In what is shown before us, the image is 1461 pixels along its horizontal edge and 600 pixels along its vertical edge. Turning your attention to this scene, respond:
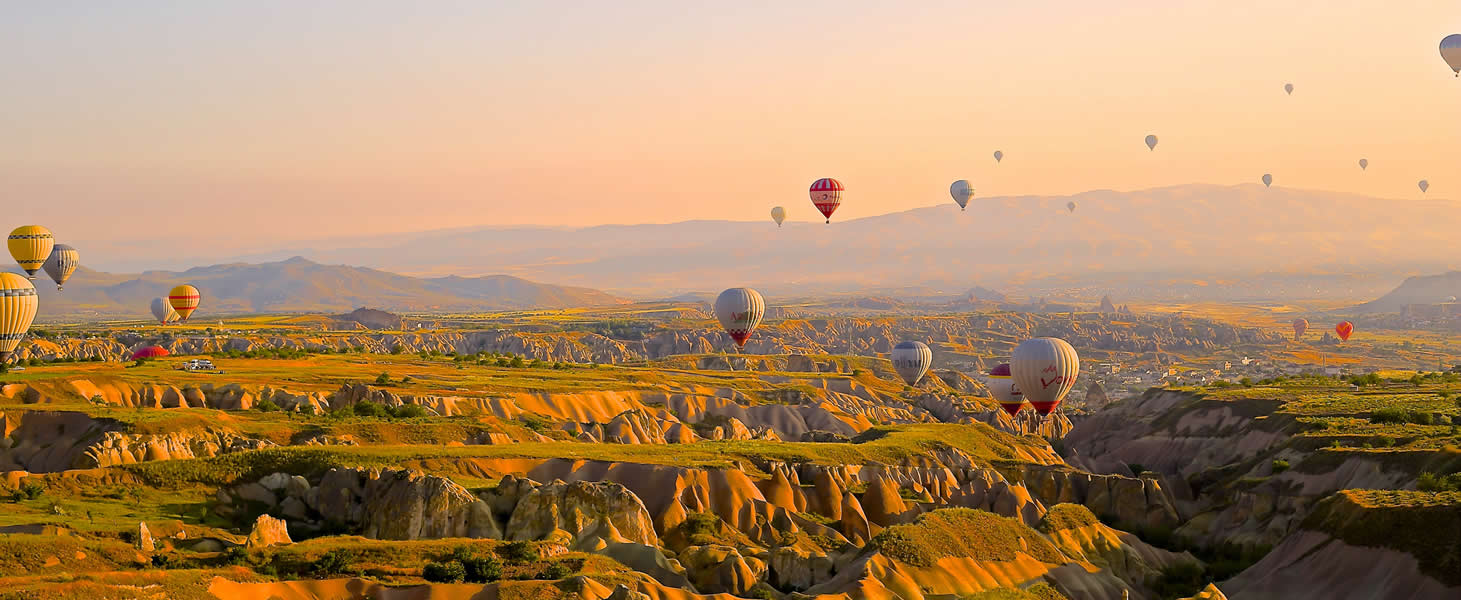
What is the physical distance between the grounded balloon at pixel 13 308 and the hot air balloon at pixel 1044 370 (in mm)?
73046

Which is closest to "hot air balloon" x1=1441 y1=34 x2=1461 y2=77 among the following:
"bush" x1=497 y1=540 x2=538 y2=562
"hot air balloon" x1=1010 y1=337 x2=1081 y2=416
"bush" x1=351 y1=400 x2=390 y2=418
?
"hot air balloon" x1=1010 y1=337 x2=1081 y2=416

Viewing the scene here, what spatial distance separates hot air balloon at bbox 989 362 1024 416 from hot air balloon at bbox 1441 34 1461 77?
1859 inches

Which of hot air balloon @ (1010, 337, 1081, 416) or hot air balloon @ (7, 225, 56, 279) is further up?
hot air balloon @ (7, 225, 56, 279)

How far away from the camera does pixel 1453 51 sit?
5236 inches

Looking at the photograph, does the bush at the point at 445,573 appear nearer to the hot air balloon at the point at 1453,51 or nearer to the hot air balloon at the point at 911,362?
the hot air balloon at the point at 1453,51

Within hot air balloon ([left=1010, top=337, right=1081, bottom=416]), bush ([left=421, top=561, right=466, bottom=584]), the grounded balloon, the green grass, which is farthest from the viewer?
hot air balloon ([left=1010, top=337, right=1081, bottom=416])

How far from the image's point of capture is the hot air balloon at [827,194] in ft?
563

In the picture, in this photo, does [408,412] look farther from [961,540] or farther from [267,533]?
[961,540]

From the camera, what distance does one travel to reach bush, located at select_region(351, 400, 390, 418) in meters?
102

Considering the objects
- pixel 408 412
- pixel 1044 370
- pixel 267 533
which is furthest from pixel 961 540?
pixel 1044 370

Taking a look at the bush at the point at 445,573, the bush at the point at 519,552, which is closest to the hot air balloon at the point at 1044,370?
the bush at the point at 519,552

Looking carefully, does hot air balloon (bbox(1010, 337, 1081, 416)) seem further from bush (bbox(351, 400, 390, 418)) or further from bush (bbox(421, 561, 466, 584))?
bush (bbox(421, 561, 466, 584))

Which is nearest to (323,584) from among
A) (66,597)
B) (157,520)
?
(66,597)

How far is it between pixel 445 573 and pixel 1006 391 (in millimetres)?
100235
